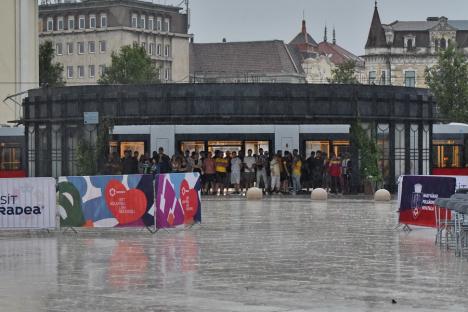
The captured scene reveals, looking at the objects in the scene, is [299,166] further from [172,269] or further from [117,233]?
[172,269]

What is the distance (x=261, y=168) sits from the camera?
51406 mm

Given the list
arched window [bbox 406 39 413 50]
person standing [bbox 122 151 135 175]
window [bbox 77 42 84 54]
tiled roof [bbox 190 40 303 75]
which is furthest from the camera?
tiled roof [bbox 190 40 303 75]

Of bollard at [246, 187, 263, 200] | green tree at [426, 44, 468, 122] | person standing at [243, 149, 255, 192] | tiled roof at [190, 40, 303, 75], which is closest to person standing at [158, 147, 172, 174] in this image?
bollard at [246, 187, 263, 200]

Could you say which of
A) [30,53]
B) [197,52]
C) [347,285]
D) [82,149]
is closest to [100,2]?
[197,52]

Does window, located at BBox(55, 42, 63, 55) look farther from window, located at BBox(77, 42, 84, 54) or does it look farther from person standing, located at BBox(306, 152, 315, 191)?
person standing, located at BBox(306, 152, 315, 191)

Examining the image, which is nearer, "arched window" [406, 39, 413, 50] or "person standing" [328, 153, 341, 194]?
"person standing" [328, 153, 341, 194]

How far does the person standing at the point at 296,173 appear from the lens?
5081cm

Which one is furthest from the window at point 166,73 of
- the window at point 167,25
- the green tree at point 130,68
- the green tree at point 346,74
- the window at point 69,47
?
the green tree at point 346,74

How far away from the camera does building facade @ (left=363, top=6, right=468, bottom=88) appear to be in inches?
6201

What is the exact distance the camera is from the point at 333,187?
52.5 metres

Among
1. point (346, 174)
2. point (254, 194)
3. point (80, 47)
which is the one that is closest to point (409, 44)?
point (80, 47)

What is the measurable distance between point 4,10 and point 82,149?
40.3 metres

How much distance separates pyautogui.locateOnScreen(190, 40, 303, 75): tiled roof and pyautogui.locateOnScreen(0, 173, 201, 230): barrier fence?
14699cm

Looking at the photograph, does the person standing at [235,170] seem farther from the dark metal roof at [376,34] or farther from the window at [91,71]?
the window at [91,71]
